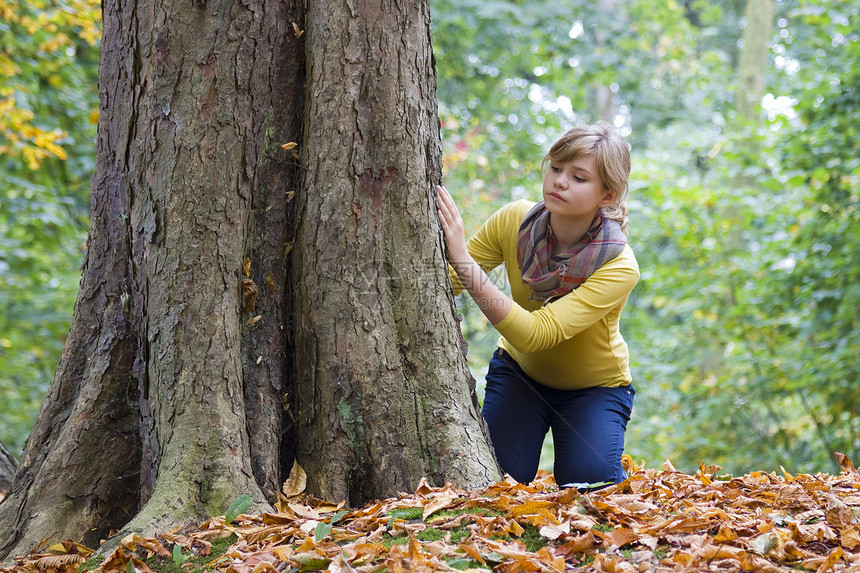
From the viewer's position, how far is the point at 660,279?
28.4 feet

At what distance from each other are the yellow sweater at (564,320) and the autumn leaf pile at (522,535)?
631 mm

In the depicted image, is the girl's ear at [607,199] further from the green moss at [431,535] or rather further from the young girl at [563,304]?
the green moss at [431,535]

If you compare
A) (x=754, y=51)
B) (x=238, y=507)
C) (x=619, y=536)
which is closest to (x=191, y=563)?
(x=238, y=507)

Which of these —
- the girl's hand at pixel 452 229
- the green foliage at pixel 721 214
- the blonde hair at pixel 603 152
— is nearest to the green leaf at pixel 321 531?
the girl's hand at pixel 452 229

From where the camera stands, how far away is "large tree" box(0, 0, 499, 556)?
8.32 ft

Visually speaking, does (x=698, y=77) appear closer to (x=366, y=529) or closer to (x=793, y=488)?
(x=793, y=488)

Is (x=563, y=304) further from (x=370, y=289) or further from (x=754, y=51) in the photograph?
(x=754, y=51)

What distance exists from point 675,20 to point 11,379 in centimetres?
1290

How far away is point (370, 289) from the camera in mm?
2641

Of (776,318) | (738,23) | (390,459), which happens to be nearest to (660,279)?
(776,318)

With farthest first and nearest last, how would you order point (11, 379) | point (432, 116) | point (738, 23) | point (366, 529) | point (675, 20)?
point (738, 23) → point (675, 20) → point (11, 379) → point (432, 116) → point (366, 529)

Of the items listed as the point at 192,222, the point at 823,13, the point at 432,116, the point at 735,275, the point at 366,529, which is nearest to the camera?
the point at 366,529

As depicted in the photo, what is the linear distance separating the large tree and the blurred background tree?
7.49ft

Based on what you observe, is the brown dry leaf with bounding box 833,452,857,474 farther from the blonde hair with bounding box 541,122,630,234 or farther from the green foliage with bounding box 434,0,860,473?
the green foliage with bounding box 434,0,860,473
